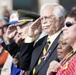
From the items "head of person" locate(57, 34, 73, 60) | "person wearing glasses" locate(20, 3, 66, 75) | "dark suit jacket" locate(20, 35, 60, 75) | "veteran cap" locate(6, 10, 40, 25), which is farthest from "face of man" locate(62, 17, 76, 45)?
"veteran cap" locate(6, 10, 40, 25)

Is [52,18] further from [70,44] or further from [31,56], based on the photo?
[70,44]

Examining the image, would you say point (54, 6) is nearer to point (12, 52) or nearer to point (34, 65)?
point (34, 65)

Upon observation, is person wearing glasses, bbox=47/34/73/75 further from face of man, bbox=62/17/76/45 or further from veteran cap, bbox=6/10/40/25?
veteran cap, bbox=6/10/40/25

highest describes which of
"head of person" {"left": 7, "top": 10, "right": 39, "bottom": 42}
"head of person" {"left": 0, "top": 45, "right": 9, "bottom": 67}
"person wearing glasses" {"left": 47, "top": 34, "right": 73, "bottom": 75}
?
"person wearing glasses" {"left": 47, "top": 34, "right": 73, "bottom": 75}

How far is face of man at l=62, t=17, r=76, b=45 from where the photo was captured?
4.97 m

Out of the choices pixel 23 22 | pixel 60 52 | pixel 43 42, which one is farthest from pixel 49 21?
pixel 23 22

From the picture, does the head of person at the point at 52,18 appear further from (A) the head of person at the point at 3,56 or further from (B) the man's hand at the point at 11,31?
(A) the head of person at the point at 3,56

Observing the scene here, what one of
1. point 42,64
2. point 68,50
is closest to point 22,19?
point 42,64

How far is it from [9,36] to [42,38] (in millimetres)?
941

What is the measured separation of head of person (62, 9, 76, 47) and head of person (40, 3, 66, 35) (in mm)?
756

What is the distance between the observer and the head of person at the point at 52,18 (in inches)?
231

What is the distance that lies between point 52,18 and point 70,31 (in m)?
0.95

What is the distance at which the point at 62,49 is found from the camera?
5277 millimetres

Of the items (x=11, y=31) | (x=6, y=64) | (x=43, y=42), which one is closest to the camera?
(x=43, y=42)
